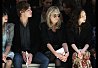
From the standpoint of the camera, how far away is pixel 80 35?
25.4 ft

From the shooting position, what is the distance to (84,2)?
7.68m

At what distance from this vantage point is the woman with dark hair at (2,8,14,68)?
752cm

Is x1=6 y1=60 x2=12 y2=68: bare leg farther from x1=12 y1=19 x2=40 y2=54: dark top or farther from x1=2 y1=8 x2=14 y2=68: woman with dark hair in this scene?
x1=12 y1=19 x2=40 y2=54: dark top

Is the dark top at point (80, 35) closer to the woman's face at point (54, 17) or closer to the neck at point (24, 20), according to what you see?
the woman's face at point (54, 17)

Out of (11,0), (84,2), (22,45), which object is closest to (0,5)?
(11,0)

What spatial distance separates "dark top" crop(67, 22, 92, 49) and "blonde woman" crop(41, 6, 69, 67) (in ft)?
0.43

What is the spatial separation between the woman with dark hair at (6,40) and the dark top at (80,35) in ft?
3.23

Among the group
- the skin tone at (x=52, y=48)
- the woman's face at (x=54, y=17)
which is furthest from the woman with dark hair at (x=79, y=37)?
the woman's face at (x=54, y=17)

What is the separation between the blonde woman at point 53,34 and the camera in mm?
7629

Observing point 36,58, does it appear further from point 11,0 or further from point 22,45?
point 11,0

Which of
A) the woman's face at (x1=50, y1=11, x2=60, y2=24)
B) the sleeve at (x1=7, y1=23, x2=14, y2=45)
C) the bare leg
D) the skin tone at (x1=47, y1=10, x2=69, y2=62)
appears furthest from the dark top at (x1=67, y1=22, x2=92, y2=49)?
the bare leg

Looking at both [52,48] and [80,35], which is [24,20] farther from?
[80,35]

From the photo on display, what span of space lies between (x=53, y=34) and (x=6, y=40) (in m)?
0.80

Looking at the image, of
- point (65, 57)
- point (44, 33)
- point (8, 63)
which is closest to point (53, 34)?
point (44, 33)
